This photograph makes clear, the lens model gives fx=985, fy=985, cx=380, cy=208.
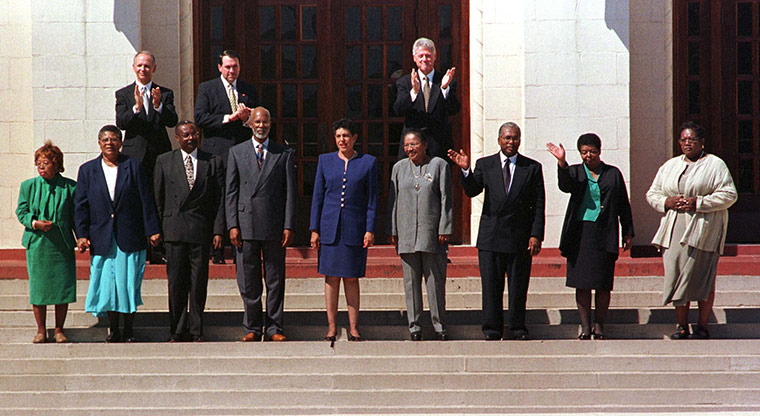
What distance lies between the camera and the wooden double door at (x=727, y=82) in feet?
39.1

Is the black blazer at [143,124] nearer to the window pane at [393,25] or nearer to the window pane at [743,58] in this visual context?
the window pane at [393,25]

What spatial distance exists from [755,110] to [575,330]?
→ 5177 mm

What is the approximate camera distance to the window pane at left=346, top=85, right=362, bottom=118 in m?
12.0

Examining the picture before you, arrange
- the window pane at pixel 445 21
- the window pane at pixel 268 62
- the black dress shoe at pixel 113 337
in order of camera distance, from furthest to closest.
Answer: the window pane at pixel 268 62, the window pane at pixel 445 21, the black dress shoe at pixel 113 337

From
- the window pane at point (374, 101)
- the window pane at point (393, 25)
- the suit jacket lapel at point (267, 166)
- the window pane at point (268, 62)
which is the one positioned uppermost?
the window pane at point (393, 25)

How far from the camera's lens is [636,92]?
11.6 metres

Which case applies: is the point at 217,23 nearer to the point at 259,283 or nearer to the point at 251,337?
the point at 259,283

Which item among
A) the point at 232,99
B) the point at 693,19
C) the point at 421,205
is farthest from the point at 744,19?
the point at 232,99

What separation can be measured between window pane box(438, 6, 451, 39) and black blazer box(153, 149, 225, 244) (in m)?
4.32

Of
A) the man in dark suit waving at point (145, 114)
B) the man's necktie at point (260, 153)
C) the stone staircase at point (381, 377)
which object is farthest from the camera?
the man in dark suit waving at point (145, 114)

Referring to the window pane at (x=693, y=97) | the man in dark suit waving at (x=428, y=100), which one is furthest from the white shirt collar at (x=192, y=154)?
the window pane at (x=693, y=97)

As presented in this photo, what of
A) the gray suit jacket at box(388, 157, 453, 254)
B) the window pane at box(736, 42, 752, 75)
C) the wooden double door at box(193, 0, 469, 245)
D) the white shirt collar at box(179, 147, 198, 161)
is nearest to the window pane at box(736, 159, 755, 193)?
the window pane at box(736, 42, 752, 75)

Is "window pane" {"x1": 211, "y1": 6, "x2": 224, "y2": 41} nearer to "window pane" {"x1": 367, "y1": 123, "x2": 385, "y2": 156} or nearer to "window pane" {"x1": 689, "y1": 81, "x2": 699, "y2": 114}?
"window pane" {"x1": 367, "y1": 123, "x2": 385, "y2": 156}

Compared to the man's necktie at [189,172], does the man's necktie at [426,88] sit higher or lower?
higher
